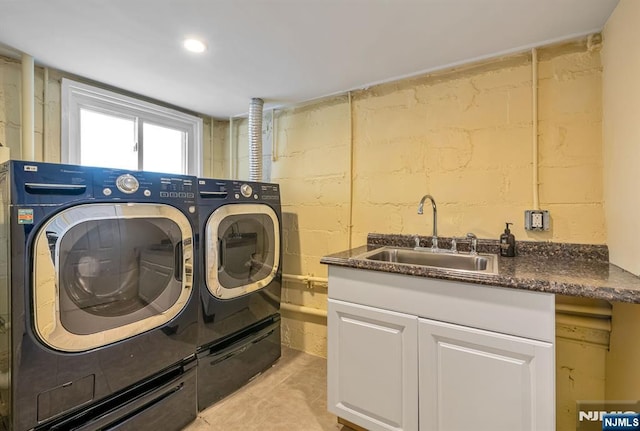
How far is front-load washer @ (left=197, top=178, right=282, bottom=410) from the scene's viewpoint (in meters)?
1.78

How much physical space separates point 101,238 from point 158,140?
1.54 meters

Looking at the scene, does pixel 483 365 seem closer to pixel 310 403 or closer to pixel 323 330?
pixel 310 403

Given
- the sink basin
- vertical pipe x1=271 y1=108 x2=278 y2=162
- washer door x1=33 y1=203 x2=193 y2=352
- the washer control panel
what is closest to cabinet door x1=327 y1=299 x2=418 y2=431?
the sink basin

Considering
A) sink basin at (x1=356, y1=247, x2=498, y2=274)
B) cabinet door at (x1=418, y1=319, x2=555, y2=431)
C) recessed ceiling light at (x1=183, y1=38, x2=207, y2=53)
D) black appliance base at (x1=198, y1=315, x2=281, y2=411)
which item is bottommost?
black appliance base at (x1=198, y1=315, x2=281, y2=411)

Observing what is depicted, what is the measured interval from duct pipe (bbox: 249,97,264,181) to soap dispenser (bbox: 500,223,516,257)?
5.94 ft

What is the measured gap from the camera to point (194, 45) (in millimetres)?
1615

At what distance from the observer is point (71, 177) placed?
122 cm

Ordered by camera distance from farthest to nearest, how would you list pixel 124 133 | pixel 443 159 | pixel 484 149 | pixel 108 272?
pixel 124 133, pixel 443 159, pixel 484 149, pixel 108 272

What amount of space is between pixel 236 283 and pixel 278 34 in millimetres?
1486

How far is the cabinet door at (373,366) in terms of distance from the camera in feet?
4.61

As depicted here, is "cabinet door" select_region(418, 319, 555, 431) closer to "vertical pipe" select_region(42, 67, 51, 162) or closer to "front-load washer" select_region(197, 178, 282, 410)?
"front-load washer" select_region(197, 178, 282, 410)

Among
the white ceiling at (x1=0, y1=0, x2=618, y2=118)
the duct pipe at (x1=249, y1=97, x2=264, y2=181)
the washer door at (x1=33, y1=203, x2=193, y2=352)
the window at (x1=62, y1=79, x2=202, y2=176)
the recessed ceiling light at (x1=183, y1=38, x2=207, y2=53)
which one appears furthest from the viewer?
the duct pipe at (x1=249, y1=97, x2=264, y2=181)

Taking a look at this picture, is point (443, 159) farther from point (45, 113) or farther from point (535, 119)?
point (45, 113)

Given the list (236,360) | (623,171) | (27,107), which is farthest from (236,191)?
(623,171)
